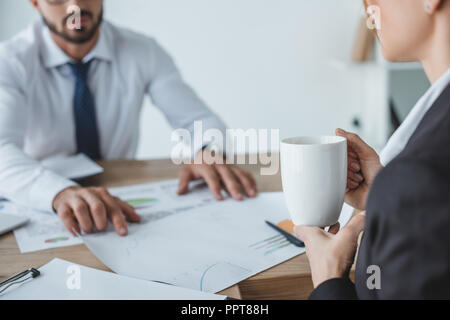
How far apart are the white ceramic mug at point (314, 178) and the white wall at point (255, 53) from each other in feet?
7.26

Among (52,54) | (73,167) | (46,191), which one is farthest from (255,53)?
(46,191)

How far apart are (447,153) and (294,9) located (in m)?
2.51

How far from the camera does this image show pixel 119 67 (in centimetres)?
145

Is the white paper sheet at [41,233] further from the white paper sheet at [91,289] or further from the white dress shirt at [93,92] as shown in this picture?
the white dress shirt at [93,92]

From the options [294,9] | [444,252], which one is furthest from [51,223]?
[294,9]

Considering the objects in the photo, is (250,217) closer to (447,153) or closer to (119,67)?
(447,153)

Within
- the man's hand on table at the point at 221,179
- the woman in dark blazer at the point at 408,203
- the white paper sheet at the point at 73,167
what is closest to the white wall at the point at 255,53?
the white paper sheet at the point at 73,167

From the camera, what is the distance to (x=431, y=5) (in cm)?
39

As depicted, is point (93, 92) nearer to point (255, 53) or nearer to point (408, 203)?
point (408, 203)

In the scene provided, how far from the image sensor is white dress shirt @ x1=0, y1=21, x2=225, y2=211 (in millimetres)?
1145

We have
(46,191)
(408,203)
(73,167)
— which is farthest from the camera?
(73,167)

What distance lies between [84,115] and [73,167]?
31 cm

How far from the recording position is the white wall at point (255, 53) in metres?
2.57
